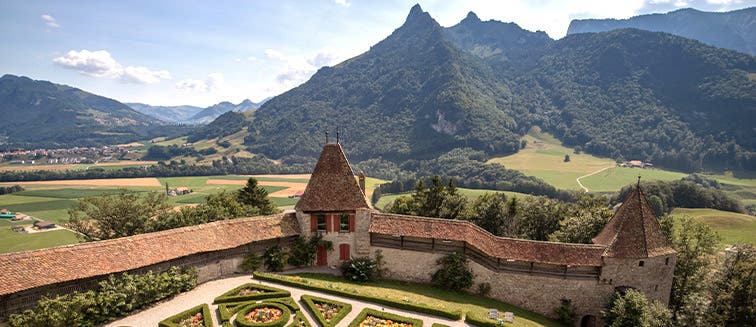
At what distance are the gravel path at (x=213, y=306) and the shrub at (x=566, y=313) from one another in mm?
8128

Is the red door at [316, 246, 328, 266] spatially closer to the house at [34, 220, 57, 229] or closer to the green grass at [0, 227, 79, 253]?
the green grass at [0, 227, 79, 253]

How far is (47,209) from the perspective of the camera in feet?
248

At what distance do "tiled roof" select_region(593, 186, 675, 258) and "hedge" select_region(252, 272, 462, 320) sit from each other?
11.8 metres

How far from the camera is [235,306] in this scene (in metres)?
23.4

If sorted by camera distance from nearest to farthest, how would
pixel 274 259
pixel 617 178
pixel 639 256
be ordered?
pixel 639 256 → pixel 274 259 → pixel 617 178

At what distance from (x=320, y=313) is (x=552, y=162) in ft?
469

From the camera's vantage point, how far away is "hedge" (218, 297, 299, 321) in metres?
21.9

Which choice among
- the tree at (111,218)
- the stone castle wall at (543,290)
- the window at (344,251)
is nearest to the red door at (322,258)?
the window at (344,251)

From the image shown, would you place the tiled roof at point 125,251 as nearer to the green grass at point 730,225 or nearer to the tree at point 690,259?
the tree at point 690,259

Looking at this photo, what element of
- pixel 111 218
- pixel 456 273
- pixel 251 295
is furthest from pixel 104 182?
pixel 456 273

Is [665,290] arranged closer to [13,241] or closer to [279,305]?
[279,305]

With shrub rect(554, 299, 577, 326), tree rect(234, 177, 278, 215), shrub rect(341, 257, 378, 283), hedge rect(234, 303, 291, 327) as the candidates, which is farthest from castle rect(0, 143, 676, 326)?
tree rect(234, 177, 278, 215)

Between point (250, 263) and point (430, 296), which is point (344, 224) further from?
point (430, 296)

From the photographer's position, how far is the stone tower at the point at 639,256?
25578 millimetres
